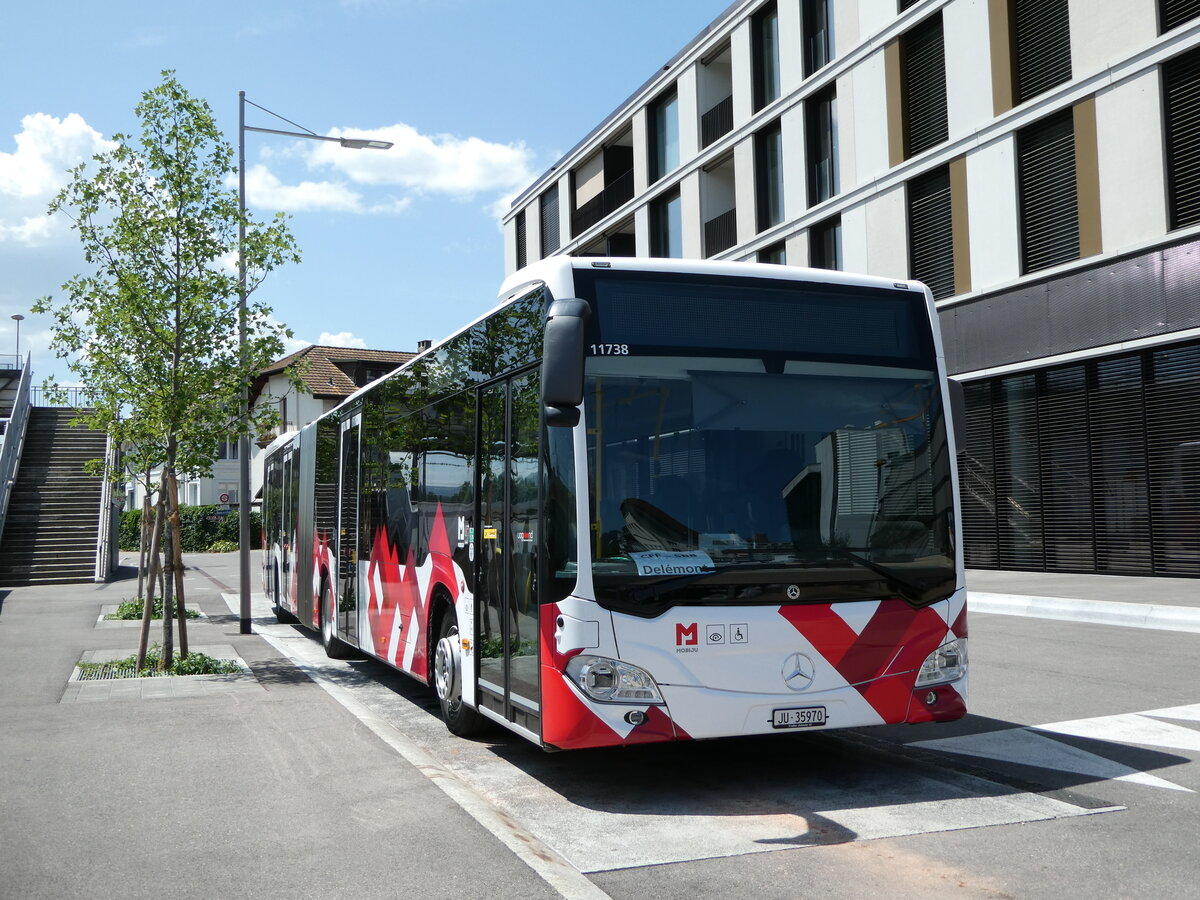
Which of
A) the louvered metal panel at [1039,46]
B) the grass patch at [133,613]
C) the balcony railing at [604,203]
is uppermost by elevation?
the balcony railing at [604,203]

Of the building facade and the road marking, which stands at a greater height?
the building facade

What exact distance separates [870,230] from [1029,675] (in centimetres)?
1905

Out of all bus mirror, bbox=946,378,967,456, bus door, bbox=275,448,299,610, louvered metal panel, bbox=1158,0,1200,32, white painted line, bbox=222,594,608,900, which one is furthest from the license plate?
louvered metal panel, bbox=1158,0,1200,32

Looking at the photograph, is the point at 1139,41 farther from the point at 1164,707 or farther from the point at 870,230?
the point at 1164,707

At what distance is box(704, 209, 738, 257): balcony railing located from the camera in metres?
34.3

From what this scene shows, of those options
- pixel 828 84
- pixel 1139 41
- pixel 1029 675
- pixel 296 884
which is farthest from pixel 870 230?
pixel 296 884

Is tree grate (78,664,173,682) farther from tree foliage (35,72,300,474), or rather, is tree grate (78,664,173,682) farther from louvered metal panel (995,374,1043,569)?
louvered metal panel (995,374,1043,569)

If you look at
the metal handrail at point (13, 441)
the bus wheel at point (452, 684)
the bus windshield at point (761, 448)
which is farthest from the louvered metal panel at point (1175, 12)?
the metal handrail at point (13, 441)

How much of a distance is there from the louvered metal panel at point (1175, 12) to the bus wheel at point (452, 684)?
1771 centimetres

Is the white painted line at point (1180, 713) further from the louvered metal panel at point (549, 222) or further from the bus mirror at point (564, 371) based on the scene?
the louvered metal panel at point (549, 222)

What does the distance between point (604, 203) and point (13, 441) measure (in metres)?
20.4

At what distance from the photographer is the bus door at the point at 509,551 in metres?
6.70

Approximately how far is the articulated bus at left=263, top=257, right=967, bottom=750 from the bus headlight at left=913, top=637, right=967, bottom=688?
2 centimetres

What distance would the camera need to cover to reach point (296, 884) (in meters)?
4.96
